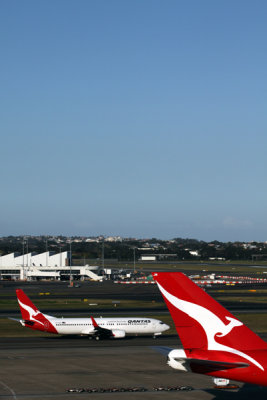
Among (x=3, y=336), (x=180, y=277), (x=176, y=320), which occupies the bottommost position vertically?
(x=3, y=336)

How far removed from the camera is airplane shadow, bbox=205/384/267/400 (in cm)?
4391

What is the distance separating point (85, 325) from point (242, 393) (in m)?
40.6

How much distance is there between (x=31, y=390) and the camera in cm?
4841

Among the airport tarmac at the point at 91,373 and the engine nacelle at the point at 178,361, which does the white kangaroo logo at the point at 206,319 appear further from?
the airport tarmac at the point at 91,373

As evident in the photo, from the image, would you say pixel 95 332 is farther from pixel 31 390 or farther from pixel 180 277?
pixel 180 277

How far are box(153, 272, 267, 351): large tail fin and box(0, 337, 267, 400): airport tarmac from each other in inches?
442

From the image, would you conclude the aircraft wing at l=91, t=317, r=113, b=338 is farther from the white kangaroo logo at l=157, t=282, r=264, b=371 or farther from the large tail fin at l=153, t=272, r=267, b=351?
the white kangaroo logo at l=157, t=282, r=264, b=371

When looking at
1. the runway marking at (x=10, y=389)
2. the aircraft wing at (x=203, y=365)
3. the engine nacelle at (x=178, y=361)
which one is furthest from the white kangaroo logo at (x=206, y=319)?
the runway marking at (x=10, y=389)

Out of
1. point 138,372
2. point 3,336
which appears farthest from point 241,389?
point 3,336

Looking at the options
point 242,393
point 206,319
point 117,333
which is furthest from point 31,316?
point 206,319

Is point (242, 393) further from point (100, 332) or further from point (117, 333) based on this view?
point (100, 332)

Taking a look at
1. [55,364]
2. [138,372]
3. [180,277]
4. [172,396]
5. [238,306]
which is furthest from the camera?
[238,306]

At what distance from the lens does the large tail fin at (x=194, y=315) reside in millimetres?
32844

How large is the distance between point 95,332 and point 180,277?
169 ft
